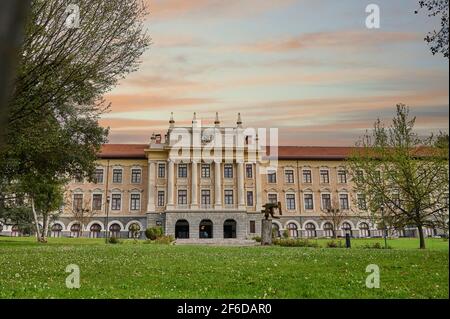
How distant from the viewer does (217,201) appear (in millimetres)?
63844

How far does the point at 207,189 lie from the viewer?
66.0 m

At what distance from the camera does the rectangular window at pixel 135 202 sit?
66188 millimetres

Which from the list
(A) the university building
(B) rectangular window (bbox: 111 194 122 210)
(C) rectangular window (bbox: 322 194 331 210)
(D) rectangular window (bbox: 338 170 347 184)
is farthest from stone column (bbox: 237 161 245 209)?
(B) rectangular window (bbox: 111 194 122 210)

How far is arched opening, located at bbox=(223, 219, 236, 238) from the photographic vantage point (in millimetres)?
62784

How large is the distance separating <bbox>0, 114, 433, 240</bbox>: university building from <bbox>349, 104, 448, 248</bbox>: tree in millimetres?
31440

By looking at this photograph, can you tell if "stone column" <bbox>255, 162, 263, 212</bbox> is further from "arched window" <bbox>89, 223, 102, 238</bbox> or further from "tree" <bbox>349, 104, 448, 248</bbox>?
"tree" <bbox>349, 104, 448, 248</bbox>

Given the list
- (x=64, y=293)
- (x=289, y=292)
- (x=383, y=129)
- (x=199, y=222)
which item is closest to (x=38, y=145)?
(x=64, y=293)

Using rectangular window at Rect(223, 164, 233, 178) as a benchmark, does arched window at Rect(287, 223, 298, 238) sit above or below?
below

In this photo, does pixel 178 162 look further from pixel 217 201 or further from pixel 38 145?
pixel 38 145

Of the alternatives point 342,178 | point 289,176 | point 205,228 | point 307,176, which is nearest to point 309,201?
point 307,176

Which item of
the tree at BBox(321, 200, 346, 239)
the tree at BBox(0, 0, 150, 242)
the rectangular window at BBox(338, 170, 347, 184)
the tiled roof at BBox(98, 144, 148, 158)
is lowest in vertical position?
the tree at BBox(321, 200, 346, 239)

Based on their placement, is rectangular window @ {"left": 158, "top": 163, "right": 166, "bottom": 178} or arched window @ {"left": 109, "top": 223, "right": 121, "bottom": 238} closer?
arched window @ {"left": 109, "top": 223, "right": 121, "bottom": 238}

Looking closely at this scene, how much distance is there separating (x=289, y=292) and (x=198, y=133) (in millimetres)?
59131
